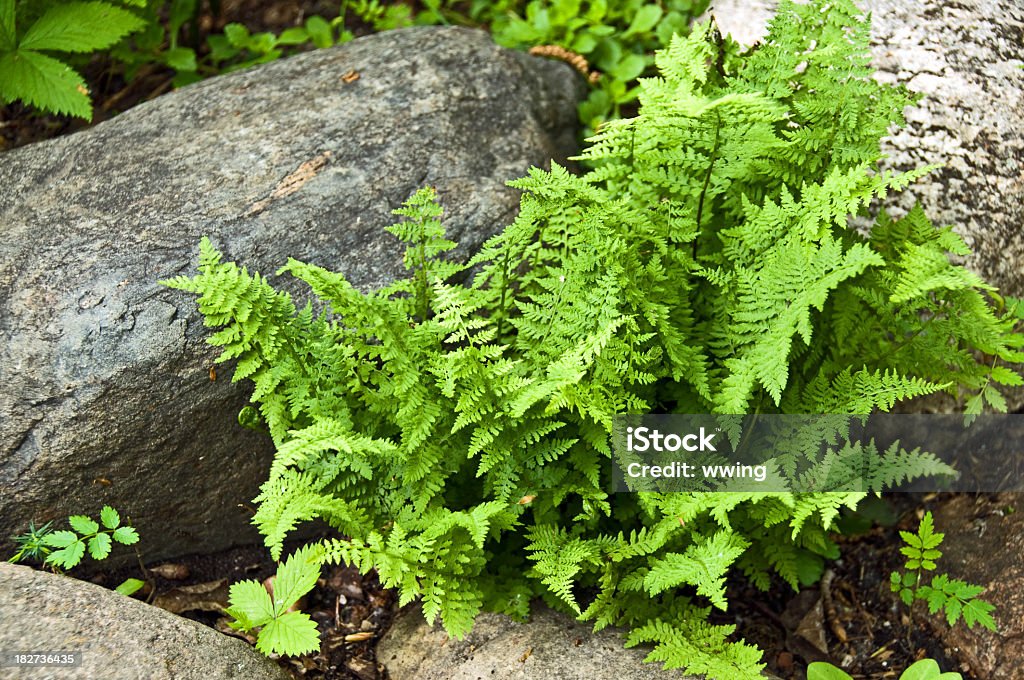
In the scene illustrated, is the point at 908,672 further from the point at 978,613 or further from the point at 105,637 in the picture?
the point at 105,637

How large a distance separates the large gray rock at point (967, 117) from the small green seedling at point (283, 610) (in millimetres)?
2572

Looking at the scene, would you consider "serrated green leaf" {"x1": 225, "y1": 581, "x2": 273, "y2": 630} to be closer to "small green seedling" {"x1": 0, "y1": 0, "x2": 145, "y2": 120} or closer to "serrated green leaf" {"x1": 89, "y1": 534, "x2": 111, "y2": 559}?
"serrated green leaf" {"x1": 89, "y1": 534, "x2": 111, "y2": 559}

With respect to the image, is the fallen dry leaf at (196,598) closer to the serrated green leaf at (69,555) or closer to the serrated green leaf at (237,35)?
the serrated green leaf at (69,555)

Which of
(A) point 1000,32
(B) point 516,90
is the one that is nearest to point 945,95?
(A) point 1000,32

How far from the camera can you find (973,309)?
2719mm

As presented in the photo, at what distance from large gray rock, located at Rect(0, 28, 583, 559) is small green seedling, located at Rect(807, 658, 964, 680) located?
188 centimetres

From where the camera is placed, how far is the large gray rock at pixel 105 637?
2.42 m

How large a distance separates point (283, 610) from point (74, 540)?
79 centimetres

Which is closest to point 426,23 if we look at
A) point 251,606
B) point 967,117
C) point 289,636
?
point 967,117

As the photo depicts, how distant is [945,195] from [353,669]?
2823 millimetres

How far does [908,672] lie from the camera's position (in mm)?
2799

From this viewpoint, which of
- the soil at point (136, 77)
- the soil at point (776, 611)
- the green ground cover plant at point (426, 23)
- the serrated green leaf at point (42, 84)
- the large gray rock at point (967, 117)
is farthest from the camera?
the soil at point (136, 77)

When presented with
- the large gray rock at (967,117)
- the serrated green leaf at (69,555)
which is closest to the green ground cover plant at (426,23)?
the large gray rock at (967,117)

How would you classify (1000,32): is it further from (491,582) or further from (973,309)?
(491,582)
